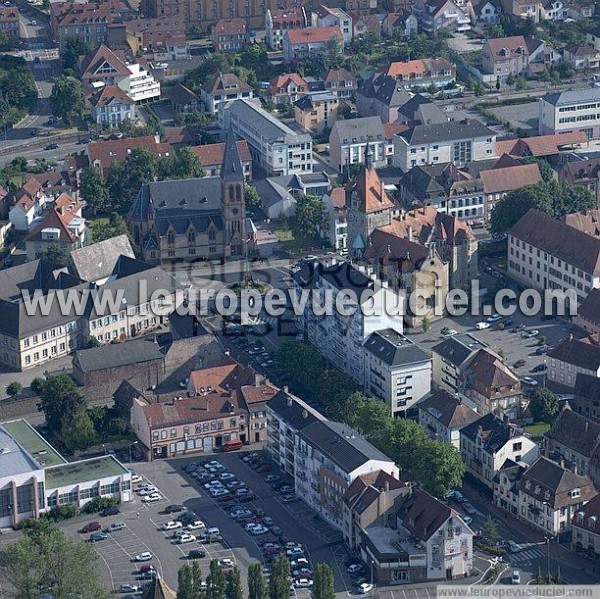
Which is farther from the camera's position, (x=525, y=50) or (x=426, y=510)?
(x=525, y=50)

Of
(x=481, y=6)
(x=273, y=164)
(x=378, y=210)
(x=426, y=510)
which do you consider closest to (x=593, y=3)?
(x=481, y=6)

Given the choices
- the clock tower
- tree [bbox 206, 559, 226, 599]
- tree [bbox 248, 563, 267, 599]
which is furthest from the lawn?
the clock tower

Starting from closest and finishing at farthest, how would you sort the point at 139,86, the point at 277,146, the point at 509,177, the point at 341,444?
the point at 341,444
the point at 509,177
the point at 277,146
the point at 139,86

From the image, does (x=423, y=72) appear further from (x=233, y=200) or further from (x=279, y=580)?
(x=279, y=580)

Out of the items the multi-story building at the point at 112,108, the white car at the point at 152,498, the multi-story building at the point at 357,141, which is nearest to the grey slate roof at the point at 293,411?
the white car at the point at 152,498

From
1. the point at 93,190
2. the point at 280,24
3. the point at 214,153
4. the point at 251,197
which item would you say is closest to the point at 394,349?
the point at 251,197

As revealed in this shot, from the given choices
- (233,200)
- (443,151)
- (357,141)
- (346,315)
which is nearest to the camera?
(346,315)

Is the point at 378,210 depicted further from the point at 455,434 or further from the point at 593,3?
the point at 593,3
